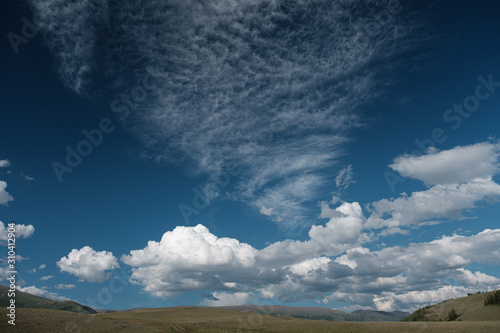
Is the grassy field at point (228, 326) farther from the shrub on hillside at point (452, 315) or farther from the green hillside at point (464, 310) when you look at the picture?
the shrub on hillside at point (452, 315)

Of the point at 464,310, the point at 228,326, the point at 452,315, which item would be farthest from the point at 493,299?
the point at 228,326

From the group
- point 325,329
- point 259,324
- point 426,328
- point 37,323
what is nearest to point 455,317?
point 426,328

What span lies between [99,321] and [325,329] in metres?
53.5

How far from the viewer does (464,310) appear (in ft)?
248

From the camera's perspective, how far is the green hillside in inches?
2670

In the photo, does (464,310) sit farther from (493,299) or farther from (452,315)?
(493,299)

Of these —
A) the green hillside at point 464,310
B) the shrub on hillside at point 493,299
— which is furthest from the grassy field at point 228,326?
the shrub on hillside at point 493,299

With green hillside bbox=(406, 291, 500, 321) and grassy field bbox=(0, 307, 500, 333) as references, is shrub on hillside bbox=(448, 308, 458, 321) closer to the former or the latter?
green hillside bbox=(406, 291, 500, 321)

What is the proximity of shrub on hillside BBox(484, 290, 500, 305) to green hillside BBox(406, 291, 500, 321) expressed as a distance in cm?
125

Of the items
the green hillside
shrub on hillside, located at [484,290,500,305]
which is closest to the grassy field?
the green hillside

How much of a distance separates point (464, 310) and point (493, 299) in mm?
6990

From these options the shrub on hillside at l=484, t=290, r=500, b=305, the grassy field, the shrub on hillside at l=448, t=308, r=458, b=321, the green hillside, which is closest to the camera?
the grassy field

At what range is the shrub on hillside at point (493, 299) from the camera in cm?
7106

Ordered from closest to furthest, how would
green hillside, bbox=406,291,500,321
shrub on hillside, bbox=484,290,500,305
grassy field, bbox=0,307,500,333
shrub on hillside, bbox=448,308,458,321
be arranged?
grassy field, bbox=0,307,500,333 < green hillside, bbox=406,291,500,321 < shrub on hillside, bbox=484,290,500,305 < shrub on hillside, bbox=448,308,458,321
